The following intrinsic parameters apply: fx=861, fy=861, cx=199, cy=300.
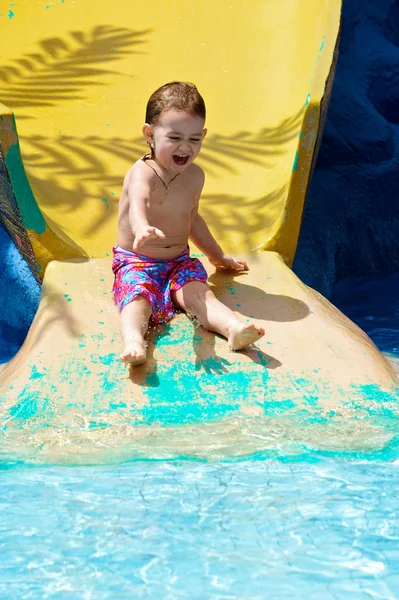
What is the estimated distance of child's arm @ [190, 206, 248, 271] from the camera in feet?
11.2

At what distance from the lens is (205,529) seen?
213cm

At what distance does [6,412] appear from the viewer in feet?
9.36

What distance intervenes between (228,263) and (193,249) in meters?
0.33

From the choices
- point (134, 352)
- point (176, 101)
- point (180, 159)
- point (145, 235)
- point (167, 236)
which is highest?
point (176, 101)

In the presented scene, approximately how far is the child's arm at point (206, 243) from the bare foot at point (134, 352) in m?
0.62

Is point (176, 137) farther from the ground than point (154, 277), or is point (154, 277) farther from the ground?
point (176, 137)

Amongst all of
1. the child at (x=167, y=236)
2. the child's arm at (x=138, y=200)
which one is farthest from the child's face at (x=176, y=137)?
the child's arm at (x=138, y=200)

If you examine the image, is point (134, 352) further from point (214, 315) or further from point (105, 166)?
point (105, 166)

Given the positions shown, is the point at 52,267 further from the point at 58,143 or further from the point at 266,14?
the point at 266,14

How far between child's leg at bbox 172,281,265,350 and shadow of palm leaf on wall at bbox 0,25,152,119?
202 centimetres

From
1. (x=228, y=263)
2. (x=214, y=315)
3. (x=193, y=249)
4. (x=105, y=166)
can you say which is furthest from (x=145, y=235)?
(x=105, y=166)

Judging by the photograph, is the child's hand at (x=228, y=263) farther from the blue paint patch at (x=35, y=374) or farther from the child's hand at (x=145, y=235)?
the blue paint patch at (x=35, y=374)

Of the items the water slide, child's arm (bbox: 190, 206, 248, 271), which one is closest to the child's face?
child's arm (bbox: 190, 206, 248, 271)

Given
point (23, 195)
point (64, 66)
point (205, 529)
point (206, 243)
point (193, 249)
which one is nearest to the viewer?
point (205, 529)
